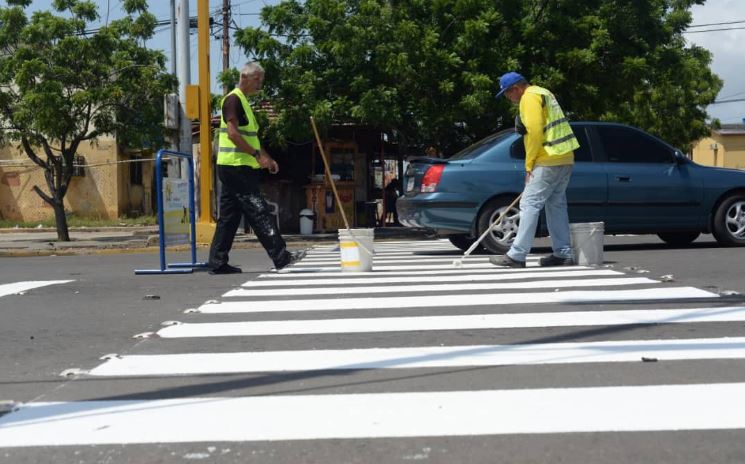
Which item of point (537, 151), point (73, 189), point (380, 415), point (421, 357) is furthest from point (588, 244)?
point (73, 189)

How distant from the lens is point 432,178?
11.4 metres

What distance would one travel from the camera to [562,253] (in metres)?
9.33

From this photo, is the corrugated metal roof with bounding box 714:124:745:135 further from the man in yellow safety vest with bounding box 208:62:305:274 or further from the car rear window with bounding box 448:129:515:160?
the man in yellow safety vest with bounding box 208:62:305:274

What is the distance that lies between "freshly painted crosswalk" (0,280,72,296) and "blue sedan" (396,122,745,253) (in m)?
4.39

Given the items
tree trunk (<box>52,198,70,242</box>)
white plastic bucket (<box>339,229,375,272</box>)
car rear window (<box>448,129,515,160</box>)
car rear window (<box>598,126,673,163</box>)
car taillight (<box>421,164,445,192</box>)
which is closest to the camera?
white plastic bucket (<box>339,229,375,272</box>)

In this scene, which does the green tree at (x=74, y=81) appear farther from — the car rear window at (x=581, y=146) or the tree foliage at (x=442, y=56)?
the car rear window at (x=581, y=146)

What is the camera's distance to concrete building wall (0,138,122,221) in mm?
33094

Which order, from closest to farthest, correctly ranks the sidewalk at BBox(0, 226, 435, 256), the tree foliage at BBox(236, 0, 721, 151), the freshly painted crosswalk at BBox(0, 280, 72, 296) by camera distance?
the freshly painted crosswalk at BBox(0, 280, 72, 296) → the sidewalk at BBox(0, 226, 435, 256) → the tree foliage at BBox(236, 0, 721, 151)

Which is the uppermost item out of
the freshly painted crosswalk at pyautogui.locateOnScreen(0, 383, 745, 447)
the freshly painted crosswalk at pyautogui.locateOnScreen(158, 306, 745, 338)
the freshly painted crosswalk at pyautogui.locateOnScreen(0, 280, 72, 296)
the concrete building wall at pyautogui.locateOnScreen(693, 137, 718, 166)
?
the concrete building wall at pyautogui.locateOnScreen(693, 137, 718, 166)

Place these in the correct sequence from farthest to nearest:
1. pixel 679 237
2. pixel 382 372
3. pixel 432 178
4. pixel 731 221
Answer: pixel 679 237
pixel 731 221
pixel 432 178
pixel 382 372

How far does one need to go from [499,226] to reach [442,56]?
332 inches

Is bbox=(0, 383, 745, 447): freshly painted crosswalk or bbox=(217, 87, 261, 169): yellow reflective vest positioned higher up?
bbox=(217, 87, 261, 169): yellow reflective vest

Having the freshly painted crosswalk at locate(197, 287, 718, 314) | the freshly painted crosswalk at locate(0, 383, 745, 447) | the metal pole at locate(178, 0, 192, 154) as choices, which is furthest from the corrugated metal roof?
the freshly painted crosswalk at locate(0, 383, 745, 447)

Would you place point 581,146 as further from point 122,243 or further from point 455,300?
point 122,243
